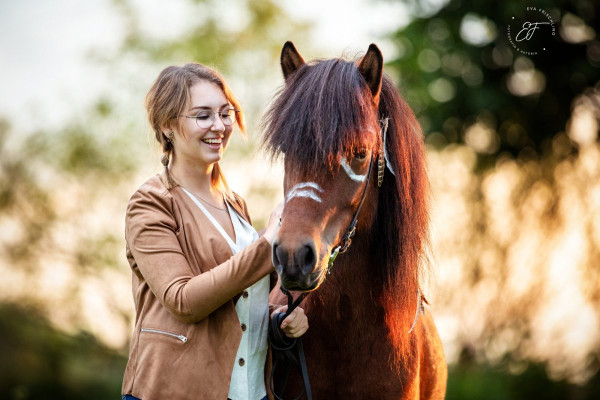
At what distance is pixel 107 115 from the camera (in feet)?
55.8

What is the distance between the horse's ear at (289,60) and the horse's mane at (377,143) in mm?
90

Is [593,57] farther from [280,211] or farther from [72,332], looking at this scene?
[72,332]

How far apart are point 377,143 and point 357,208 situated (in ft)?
1.00

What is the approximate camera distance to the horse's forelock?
2586 millimetres

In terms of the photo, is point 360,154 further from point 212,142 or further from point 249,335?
point 249,335

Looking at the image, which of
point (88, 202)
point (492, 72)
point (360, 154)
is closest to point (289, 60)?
point (360, 154)

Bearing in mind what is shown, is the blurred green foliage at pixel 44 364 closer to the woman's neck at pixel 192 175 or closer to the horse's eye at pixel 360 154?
the woman's neck at pixel 192 175

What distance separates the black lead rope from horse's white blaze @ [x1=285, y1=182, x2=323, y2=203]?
1.90ft

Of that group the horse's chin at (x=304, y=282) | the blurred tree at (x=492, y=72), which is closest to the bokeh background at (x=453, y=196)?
the blurred tree at (x=492, y=72)

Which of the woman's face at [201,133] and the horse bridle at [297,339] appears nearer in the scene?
the horse bridle at [297,339]

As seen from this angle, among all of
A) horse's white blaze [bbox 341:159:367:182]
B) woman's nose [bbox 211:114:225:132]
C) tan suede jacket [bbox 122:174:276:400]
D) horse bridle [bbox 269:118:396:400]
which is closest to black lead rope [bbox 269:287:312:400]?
horse bridle [bbox 269:118:396:400]

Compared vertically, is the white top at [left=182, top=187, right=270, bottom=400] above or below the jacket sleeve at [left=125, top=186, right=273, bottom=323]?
below

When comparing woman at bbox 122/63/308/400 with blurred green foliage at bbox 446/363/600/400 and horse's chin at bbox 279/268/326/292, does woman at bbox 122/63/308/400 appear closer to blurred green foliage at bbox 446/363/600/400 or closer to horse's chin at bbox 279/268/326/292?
horse's chin at bbox 279/268/326/292

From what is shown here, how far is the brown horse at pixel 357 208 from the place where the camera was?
2.61 m
